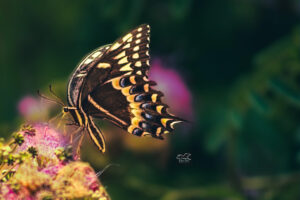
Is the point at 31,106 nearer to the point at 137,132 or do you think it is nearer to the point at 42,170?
the point at 137,132

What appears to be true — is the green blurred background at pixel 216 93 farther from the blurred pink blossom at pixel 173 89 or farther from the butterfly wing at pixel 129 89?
the butterfly wing at pixel 129 89

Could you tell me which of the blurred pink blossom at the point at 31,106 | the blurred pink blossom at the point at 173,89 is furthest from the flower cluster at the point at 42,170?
the blurred pink blossom at the point at 173,89

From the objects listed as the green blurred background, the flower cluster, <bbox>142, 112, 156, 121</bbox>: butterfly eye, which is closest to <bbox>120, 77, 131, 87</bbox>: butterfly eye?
<bbox>142, 112, 156, 121</bbox>: butterfly eye

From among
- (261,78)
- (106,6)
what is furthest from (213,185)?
(106,6)

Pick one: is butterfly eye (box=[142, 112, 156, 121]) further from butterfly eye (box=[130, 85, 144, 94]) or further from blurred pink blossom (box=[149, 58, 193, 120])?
blurred pink blossom (box=[149, 58, 193, 120])

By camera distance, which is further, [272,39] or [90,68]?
[272,39]

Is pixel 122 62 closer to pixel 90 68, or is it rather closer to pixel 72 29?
pixel 90 68

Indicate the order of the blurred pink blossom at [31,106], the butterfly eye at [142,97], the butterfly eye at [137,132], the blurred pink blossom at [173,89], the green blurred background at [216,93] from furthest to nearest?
the blurred pink blossom at [173,89] → the blurred pink blossom at [31,106] → the green blurred background at [216,93] → the butterfly eye at [142,97] → the butterfly eye at [137,132]
